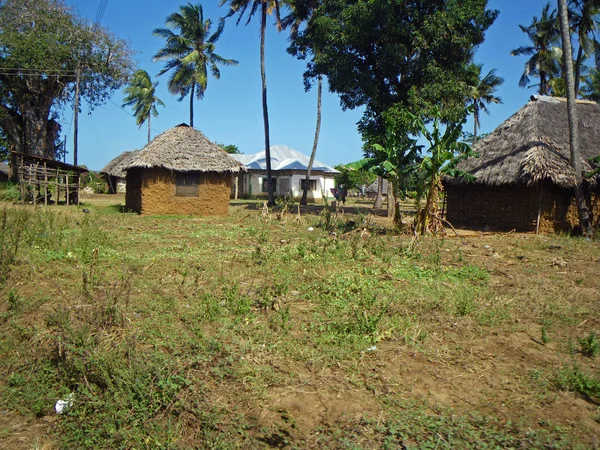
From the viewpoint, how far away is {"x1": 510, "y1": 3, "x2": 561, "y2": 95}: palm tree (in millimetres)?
28016

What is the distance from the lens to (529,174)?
1309 cm

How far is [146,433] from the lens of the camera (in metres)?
3.74

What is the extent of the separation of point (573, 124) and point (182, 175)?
12545 millimetres

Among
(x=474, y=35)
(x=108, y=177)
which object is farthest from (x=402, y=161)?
(x=108, y=177)

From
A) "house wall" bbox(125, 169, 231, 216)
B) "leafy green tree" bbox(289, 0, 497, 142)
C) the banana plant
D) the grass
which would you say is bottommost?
the grass

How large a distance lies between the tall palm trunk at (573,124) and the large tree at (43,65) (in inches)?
890

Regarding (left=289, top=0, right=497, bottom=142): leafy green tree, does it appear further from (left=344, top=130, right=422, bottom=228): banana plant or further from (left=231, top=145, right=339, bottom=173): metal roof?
(left=231, top=145, right=339, bottom=173): metal roof

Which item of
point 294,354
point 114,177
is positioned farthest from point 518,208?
point 114,177

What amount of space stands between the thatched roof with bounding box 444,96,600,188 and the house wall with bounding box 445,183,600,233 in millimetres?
558

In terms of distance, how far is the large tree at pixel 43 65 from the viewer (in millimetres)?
24859

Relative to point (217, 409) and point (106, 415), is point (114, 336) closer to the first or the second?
point (106, 415)

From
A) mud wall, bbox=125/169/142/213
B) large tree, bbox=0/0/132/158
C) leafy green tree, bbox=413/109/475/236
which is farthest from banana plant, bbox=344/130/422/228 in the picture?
large tree, bbox=0/0/132/158

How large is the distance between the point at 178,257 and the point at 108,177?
35.3 m

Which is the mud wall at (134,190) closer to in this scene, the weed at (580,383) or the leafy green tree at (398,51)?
the leafy green tree at (398,51)
